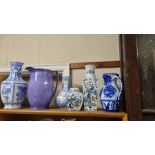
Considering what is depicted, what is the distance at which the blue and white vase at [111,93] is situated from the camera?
73cm

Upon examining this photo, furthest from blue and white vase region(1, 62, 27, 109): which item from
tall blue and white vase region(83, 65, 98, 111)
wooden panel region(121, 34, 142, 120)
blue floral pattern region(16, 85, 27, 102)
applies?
wooden panel region(121, 34, 142, 120)

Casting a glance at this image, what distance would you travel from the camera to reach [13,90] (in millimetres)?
856

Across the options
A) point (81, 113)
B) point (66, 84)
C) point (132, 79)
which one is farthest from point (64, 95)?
point (132, 79)

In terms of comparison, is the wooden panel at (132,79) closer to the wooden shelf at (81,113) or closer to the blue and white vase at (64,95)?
the wooden shelf at (81,113)

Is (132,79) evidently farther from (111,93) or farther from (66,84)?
(66,84)

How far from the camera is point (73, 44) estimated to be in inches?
40.3

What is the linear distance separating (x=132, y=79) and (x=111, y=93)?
12 cm

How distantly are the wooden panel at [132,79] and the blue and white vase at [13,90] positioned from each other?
53 cm

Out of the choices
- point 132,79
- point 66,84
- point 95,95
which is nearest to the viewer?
point 132,79

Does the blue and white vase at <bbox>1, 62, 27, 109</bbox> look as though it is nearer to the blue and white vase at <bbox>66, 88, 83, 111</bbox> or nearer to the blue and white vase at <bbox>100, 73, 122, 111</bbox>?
the blue and white vase at <bbox>66, 88, 83, 111</bbox>
